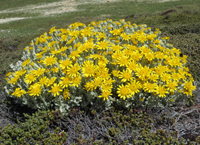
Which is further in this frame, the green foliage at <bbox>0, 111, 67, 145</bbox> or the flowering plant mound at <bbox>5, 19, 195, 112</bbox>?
the flowering plant mound at <bbox>5, 19, 195, 112</bbox>

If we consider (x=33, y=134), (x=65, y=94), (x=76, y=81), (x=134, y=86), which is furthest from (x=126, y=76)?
(x=33, y=134)

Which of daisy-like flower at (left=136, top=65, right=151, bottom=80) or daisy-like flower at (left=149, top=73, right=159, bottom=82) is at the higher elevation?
daisy-like flower at (left=136, top=65, right=151, bottom=80)

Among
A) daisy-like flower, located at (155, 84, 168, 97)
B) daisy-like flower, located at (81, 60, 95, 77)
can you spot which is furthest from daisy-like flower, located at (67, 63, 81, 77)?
daisy-like flower, located at (155, 84, 168, 97)

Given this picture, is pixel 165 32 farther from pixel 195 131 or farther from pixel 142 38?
pixel 195 131

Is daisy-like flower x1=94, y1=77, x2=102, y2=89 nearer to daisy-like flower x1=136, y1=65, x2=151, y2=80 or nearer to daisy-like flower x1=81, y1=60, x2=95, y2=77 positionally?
daisy-like flower x1=81, y1=60, x2=95, y2=77

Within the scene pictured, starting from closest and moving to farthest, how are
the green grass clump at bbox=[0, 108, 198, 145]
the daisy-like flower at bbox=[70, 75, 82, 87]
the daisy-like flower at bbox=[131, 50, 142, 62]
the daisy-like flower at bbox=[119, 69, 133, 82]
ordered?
1. the green grass clump at bbox=[0, 108, 198, 145]
2. the daisy-like flower at bbox=[70, 75, 82, 87]
3. the daisy-like flower at bbox=[119, 69, 133, 82]
4. the daisy-like flower at bbox=[131, 50, 142, 62]

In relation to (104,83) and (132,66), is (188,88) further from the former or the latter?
(104,83)

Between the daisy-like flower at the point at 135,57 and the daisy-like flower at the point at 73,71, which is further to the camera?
the daisy-like flower at the point at 135,57

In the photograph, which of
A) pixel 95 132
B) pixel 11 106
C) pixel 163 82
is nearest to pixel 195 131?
pixel 163 82

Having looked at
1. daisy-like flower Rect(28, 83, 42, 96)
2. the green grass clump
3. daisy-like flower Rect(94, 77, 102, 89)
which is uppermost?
daisy-like flower Rect(94, 77, 102, 89)

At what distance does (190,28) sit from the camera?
7.79m

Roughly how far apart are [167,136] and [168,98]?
78 cm

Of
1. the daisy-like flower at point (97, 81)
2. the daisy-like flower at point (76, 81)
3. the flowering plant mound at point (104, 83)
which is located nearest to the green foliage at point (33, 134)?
the flowering plant mound at point (104, 83)

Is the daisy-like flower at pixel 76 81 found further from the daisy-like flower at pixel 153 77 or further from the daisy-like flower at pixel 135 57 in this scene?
the daisy-like flower at pixel 153 77
